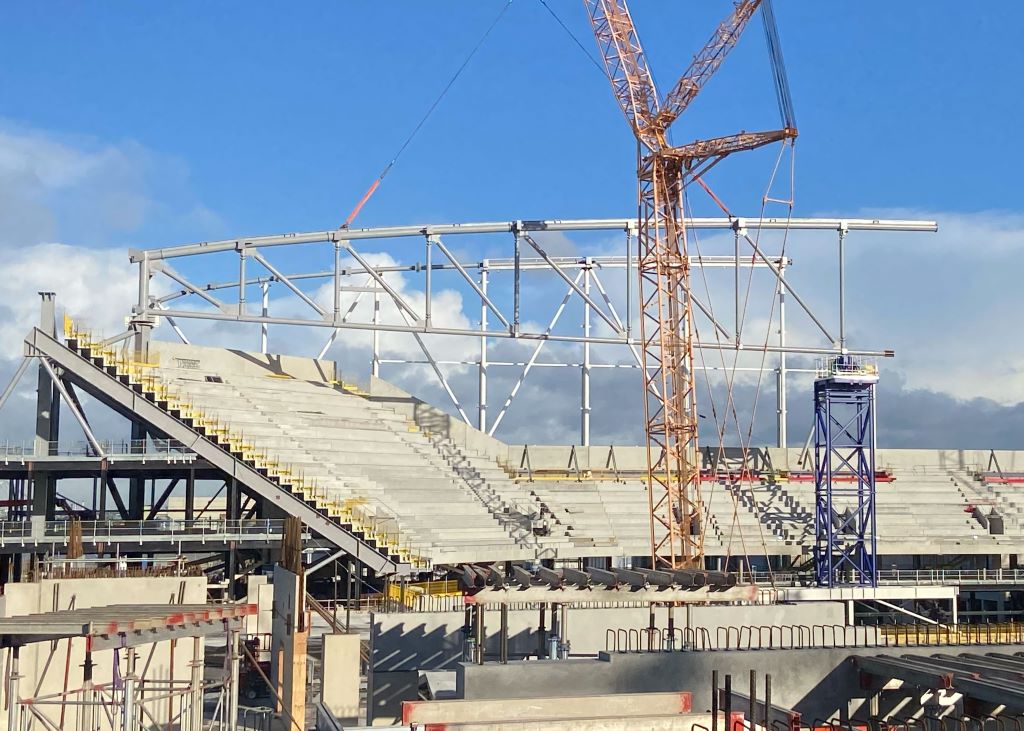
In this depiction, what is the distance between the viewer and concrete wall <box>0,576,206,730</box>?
2338 centimetres

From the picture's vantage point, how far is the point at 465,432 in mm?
67312

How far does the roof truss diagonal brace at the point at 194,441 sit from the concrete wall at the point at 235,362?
25.0 ft

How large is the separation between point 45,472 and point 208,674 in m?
19.3

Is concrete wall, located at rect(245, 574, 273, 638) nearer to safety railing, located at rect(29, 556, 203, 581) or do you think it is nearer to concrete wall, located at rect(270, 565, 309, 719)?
safety railing, located at rect(29, 556, 203, 581)

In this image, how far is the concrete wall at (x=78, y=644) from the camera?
76.7 ft

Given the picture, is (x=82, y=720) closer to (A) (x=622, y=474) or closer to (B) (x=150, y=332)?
(B) (x=150, y=332)

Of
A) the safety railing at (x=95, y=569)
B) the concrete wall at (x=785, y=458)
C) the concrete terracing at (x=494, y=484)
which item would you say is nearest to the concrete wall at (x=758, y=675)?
the safety railing at (x=95, y=569)

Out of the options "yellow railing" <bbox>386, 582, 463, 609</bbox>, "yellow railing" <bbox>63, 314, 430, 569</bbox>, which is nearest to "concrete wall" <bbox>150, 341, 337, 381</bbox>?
"yellow railing" <bbox>63, 314, 430, 569</bbox>

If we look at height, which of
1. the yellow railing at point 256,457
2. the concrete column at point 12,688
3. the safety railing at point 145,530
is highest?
the yellow railing at point 256,457

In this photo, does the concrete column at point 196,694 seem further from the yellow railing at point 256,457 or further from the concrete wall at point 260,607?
the yellow railing at point 256,457

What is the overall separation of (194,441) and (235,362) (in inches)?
628

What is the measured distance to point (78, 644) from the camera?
80.4 feet

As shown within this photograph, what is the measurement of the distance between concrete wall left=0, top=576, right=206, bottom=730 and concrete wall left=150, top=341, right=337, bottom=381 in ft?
94.4

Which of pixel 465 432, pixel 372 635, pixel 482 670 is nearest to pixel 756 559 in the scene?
pixel 465 432
